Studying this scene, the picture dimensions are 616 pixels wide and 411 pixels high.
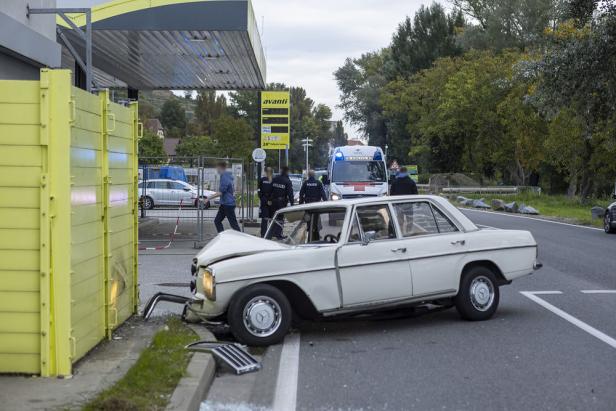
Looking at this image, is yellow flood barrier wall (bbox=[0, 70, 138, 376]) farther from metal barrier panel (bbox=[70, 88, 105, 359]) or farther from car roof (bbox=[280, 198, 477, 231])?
car roof (bbox=[280, 198, 477, 231])

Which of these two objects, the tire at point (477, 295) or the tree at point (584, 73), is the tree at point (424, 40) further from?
the tire at point (477, 295)

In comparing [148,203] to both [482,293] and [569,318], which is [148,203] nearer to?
[482,293]

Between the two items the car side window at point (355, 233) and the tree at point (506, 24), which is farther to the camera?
the tree at point (506, 24)

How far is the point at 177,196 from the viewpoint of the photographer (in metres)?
19.5

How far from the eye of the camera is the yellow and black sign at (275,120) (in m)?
27.9

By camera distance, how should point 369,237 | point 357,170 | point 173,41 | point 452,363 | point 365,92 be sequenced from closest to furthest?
point 452,363 < point 369,237 < point 173,41 < point 357,170 < point 365,92

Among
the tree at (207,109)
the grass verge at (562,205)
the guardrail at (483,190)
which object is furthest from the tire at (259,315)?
the tree at (207,109)

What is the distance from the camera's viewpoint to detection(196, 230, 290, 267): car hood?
7914mm

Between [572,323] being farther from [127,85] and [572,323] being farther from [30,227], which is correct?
[127,85]

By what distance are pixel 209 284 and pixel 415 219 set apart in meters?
2.61

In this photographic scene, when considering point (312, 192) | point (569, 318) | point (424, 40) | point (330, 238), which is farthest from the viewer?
point (424, 40)

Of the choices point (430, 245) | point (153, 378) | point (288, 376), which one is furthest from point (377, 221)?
point (153, 378)

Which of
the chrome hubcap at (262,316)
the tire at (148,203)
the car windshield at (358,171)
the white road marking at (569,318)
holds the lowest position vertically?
the white road marking at (569,318)

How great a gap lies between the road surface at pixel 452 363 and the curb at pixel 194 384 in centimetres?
12
